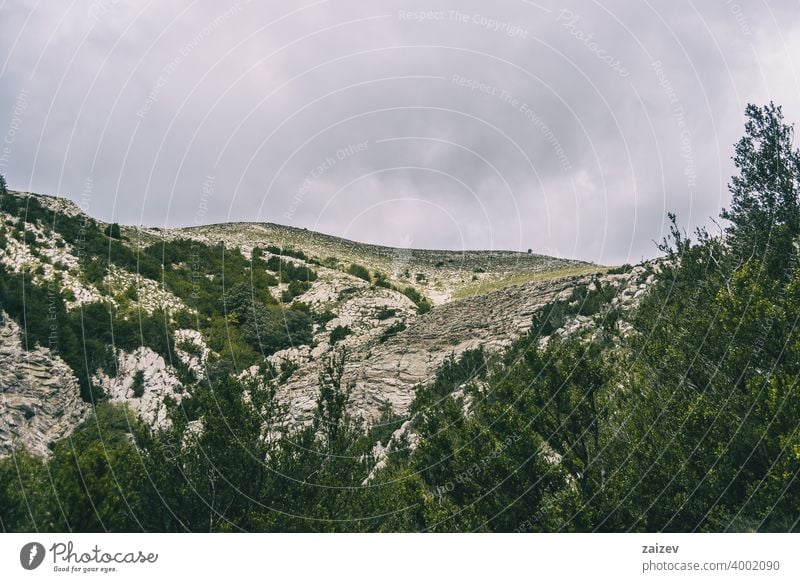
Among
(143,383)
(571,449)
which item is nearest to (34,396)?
(143,383)

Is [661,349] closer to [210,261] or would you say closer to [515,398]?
[515,398]

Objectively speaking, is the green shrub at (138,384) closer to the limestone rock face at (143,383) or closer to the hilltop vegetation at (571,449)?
the limestone rock face at (143,383)

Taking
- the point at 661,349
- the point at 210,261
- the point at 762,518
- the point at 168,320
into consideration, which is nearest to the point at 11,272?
the point at 168,320

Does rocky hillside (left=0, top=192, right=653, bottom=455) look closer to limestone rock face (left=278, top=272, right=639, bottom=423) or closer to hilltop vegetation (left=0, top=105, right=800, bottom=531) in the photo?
limestone rock face (left=278, top=272, right=639, bottom=423)

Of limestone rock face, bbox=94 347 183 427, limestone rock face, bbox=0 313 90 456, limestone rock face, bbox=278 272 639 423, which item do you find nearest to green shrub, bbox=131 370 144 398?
limestone rock face, bbox=94 347 183 427

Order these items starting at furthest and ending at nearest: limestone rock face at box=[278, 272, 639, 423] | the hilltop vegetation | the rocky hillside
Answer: limestone rock face at box=[278, 272, 639, 423] → the rocky hillside → the hilltop vegetation

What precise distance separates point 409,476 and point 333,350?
25.3 metres

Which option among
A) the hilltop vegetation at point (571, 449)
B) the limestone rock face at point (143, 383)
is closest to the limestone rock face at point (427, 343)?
the limestone rock face at point (143, 383)

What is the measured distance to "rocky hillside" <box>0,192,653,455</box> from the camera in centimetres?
3325

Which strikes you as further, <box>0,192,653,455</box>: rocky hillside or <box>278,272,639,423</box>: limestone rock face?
<box>278,272,639,423</box>: limestone rock face

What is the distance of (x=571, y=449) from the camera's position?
18.1 metres

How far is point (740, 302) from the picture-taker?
652 inches

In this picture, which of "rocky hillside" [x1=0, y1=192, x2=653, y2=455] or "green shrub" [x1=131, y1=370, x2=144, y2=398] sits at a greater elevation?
"rocky hillside" [x1=0, y1=192, x2=653, y2=455]

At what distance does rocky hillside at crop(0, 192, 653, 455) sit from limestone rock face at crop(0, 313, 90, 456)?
0.09m
